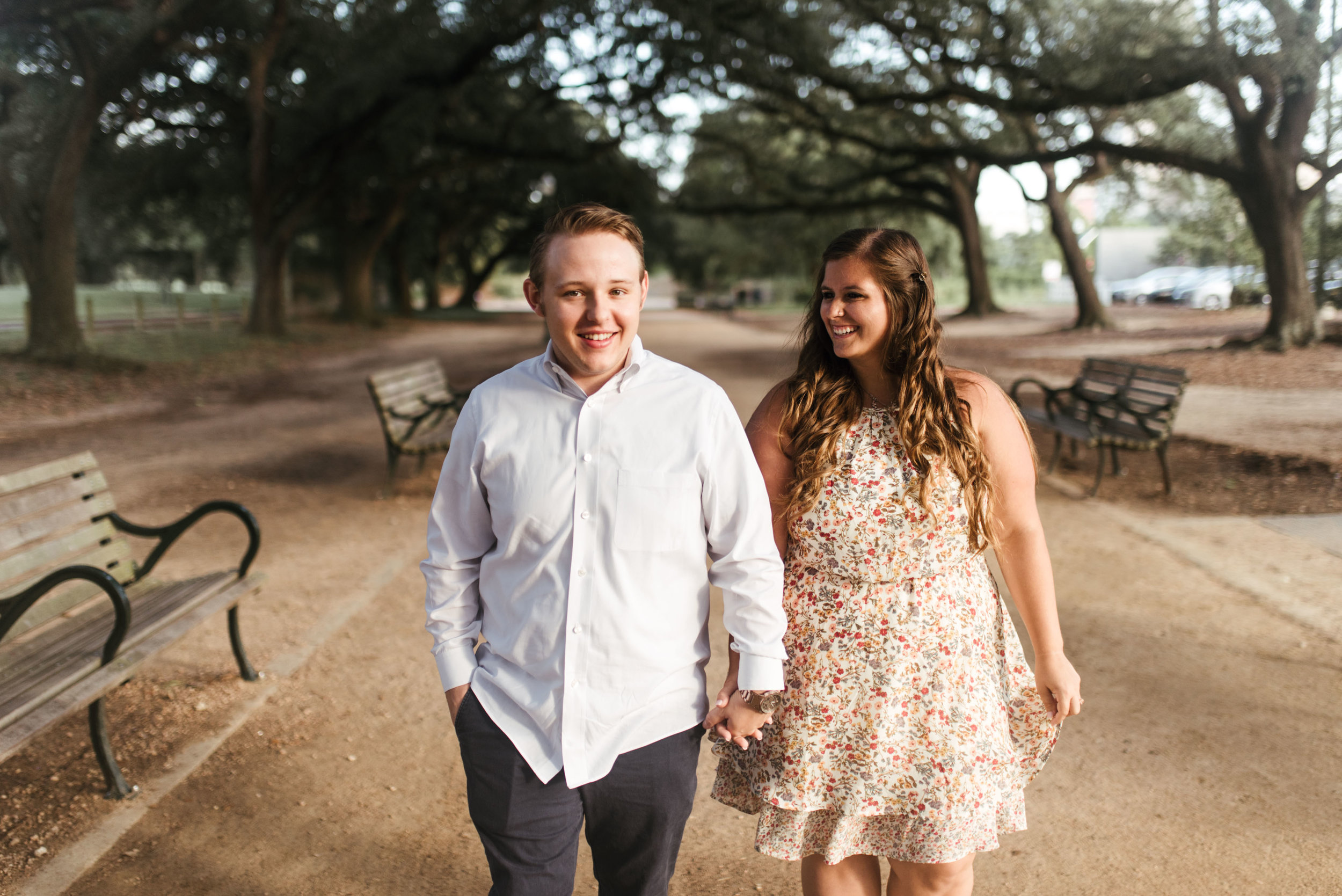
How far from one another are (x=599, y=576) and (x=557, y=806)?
1.47 feet

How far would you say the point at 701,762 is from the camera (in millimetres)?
3719

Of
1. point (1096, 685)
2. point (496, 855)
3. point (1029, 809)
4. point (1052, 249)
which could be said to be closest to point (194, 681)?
point (496, 855)

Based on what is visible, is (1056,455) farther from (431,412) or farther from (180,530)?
(180,530)

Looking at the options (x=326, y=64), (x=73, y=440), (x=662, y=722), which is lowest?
(x=73, y=440)

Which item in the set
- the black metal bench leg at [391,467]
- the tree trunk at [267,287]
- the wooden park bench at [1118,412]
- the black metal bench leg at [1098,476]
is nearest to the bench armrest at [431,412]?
the black metal bench leg at [391,467]

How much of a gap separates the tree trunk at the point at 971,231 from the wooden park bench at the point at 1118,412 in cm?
2270

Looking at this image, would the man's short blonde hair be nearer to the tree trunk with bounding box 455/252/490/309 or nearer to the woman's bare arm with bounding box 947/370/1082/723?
the woman's bare arm with bounding box 947/370/1082/723

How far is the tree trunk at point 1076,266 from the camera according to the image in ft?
88.7

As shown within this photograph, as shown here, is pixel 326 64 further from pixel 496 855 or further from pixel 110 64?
pixel 496 855

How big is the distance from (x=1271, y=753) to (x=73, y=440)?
1105cm

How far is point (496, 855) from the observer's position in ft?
6.14

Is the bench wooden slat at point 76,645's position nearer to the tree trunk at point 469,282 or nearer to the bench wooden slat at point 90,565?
the bench wooden slat at point 90,565

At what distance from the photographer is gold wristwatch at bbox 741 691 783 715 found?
1908 mm

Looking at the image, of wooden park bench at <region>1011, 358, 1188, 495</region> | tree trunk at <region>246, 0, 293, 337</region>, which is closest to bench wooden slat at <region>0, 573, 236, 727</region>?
wooden park bench at <region>1011, 358, 1188, 495</region>
